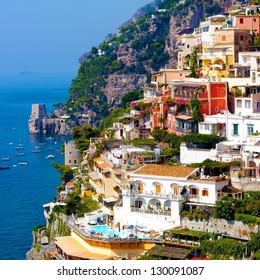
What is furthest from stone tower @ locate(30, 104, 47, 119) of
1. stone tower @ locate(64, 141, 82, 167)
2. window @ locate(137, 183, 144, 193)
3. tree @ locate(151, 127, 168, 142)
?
window @ locate(137, 183, 144, 193)

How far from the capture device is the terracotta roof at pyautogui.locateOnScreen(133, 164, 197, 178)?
3306 centimetres

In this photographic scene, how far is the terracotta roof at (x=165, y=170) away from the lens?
33062 mm

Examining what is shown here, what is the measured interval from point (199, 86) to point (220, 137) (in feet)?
12.7

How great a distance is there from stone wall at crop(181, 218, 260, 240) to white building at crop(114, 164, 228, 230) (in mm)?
620

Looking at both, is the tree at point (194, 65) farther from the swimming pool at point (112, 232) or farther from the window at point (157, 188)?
the swimming pool at point (112, 232)

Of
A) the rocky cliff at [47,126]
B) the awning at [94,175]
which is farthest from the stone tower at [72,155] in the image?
the rocky cliff at [47,126]

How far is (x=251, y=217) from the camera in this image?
1193 inches

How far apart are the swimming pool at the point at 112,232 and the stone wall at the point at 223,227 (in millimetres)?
1651

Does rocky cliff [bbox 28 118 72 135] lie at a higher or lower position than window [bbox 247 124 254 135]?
lower

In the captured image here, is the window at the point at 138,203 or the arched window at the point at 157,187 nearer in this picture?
the arched window at the point at 157,187

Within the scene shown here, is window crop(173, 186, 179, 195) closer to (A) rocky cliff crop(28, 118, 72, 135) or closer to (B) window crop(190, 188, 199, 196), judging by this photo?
(B) window crop(190, 188, 199, 196)

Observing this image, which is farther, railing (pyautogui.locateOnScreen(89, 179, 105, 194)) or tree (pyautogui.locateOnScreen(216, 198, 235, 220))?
railing (pyautogui.locateOnScreen(89, 179, 105, 194))

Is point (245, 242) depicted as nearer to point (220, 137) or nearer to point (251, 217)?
point (251, 217)
